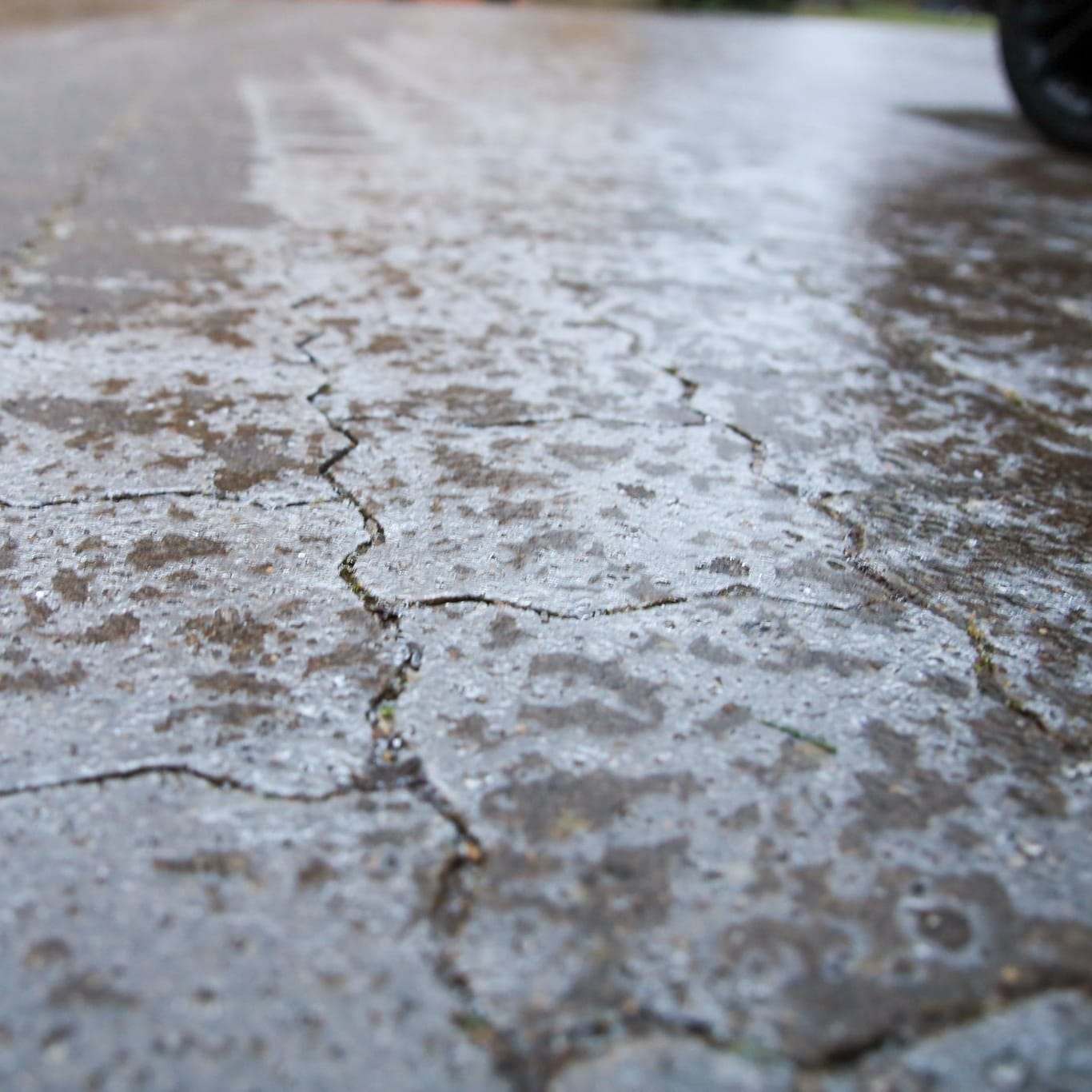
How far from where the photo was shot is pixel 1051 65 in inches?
144

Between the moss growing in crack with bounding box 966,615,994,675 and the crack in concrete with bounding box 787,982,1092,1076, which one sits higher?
the moss growing in crack with bounding box 966,615,994,675

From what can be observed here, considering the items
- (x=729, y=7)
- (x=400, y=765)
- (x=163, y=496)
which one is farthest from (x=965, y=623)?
(x=729, y=7)

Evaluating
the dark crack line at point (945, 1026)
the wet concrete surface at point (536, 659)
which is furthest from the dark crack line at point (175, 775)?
the dark crack line at point (945, 1026)

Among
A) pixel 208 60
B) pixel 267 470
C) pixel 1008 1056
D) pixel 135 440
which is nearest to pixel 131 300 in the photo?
pixel 135 440

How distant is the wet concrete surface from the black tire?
168cm

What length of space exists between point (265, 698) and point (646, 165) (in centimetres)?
257

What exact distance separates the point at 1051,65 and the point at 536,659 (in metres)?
3.57

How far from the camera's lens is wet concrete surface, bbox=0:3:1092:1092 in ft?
2.13

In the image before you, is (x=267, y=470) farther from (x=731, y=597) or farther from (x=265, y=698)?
(x=731, y=597)

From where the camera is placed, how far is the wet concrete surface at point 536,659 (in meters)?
0.65

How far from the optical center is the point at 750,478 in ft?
4.28

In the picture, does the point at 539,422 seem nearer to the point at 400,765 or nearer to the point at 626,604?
the point at 626,604

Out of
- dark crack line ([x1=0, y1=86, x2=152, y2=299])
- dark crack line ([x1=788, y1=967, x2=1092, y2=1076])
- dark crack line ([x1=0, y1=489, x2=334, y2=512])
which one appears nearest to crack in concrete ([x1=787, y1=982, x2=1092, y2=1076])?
dark crack line ([x1=788, y1=967, x2=1092, y2=1076])

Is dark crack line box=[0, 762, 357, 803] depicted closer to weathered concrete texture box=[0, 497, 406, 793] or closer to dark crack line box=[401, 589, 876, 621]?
weathered concrete texture box=[0, 497, 406, 793]
